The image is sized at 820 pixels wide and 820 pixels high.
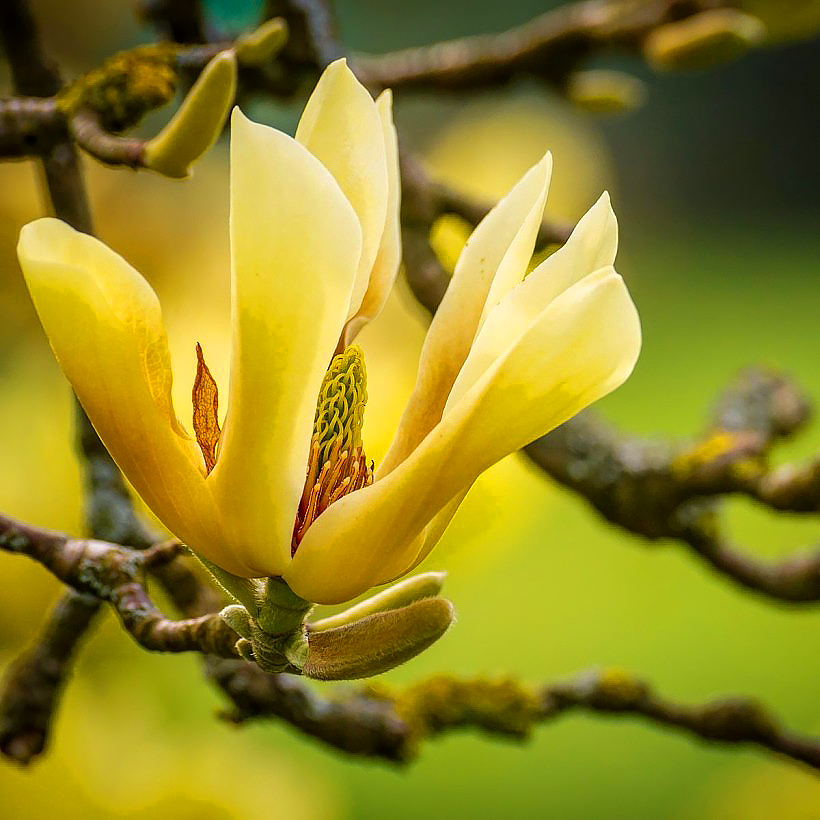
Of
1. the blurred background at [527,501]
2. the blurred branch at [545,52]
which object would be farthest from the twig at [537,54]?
the blurred background at [527,501]

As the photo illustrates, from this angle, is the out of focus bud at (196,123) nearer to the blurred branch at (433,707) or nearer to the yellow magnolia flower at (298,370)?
the yellow magnolia flower at (298,370)

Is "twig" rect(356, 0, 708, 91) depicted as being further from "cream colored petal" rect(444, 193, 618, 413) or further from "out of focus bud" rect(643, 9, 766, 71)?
"cream colored petal" rect(444, 193, 618, 413)

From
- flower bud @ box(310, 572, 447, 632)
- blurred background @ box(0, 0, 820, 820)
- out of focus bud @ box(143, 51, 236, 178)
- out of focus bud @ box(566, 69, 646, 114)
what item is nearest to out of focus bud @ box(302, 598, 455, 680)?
flower bud @ box(310, 572, 447, 632)

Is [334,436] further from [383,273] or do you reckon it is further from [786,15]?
[786,15]

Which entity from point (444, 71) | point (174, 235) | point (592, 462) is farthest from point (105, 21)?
point (592, 462)

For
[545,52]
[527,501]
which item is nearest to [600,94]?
[545,52]

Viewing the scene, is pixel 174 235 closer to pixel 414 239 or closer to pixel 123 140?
pixel 414 239
